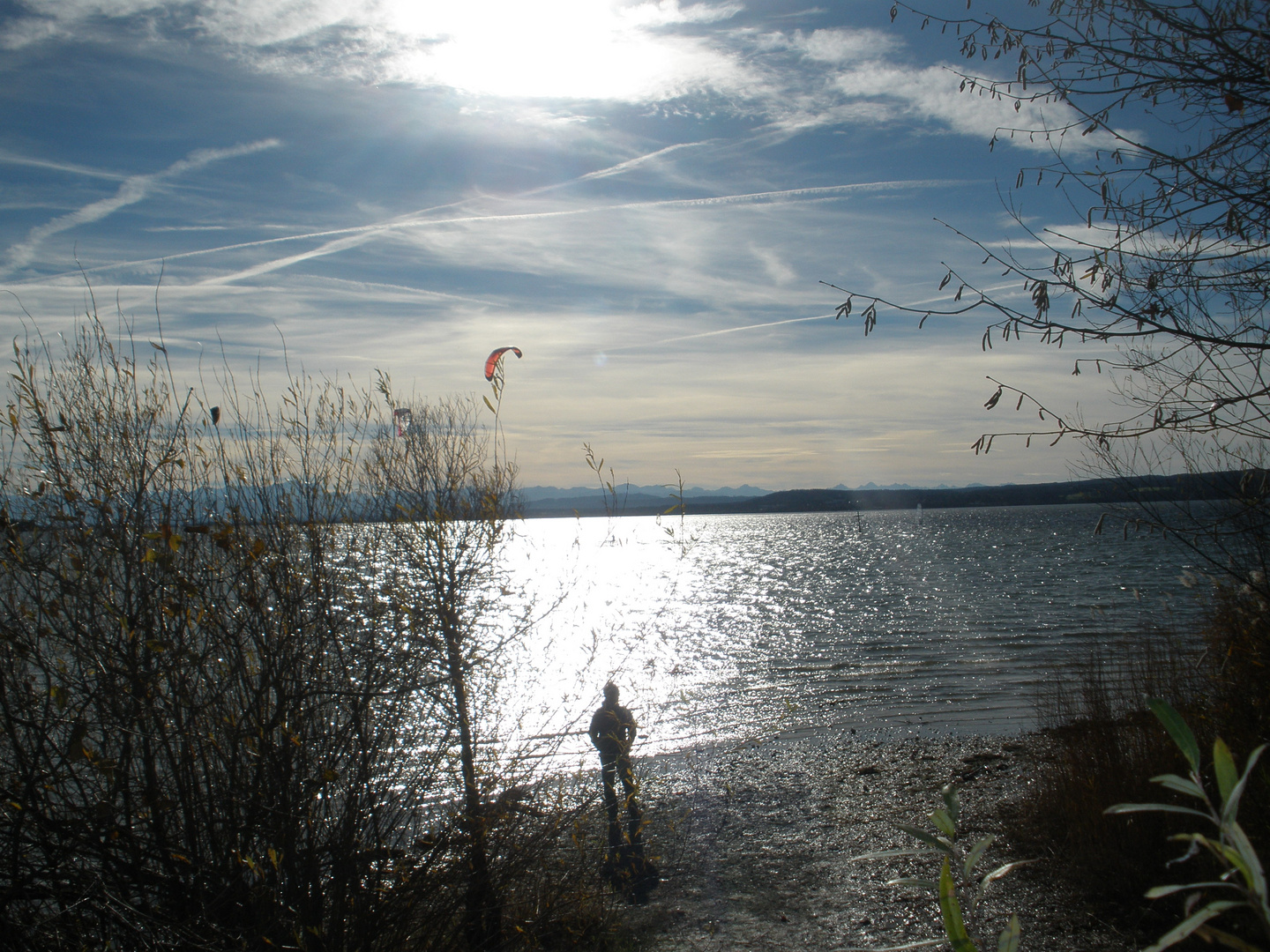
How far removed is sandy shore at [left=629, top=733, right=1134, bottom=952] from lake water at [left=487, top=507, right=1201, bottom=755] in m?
1.56

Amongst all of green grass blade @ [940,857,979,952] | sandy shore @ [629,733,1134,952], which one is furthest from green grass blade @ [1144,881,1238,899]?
sandy shore @ [629,733,1134,952]

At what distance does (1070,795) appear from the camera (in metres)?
8.05

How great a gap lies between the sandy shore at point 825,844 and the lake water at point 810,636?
1.56 meters

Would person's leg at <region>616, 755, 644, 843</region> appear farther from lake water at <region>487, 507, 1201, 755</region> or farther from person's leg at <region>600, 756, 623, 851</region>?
lake water at <region>487, 507, 1201, 755</region>

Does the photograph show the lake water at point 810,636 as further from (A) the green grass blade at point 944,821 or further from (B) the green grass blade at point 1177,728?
(B) the green grass blade at point 1177,728

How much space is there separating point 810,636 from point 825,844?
22.0 meters

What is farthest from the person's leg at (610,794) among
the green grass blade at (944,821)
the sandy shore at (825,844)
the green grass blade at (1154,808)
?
the green grass blade at (1154,808)

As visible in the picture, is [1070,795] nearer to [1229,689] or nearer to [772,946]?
[1229,689]

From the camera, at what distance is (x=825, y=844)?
395 inches

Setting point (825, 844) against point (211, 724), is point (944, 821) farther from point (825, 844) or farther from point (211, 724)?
point (825, 844)

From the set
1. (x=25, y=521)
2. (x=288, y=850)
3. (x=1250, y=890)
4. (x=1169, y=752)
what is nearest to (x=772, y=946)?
(x=1169, y=752)

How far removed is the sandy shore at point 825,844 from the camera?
6.93m

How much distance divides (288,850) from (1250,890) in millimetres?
4379

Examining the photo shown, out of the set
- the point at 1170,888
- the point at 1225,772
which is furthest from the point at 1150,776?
the point at 1170,888
